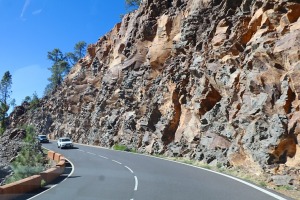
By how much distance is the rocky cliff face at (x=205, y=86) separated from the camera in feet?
56.3

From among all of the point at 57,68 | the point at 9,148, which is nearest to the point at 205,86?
the point at 9,148

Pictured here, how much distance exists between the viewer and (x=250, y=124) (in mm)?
18422

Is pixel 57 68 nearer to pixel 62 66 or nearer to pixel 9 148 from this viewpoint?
pixel 62 66

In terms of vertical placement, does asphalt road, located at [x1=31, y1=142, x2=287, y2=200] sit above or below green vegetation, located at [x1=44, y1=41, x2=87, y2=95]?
below

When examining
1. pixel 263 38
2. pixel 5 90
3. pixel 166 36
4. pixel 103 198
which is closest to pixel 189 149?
pixel 263 38

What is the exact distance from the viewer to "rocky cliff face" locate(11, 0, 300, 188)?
56.3 feet

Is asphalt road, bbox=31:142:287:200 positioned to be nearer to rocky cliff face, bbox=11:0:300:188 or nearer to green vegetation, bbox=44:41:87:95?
rocky cliff face, bbox=11:0:300:188

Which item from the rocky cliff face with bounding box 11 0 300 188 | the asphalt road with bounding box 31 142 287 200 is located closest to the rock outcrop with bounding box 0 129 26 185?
the rocky cliff face with bounding box 11 0 300 188

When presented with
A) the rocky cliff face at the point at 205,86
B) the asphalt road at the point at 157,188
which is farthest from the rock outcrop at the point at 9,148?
the asphalt road at the point at 157,188

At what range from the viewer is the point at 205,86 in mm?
27422

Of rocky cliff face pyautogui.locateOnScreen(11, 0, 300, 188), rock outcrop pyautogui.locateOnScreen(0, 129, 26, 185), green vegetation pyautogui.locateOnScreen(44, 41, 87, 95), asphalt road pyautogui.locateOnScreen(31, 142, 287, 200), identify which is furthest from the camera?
green vegetation pyautogui.locateOnScreen(44, 41, 87, 95)

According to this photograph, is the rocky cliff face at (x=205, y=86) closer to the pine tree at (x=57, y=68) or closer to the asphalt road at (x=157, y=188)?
the asphalt road at (x=157, y=188)

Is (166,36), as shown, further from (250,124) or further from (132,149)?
(250,124)

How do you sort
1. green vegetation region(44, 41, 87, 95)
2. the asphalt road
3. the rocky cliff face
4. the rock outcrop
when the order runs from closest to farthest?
1. the asphalt road
2. the rocky cliff face
3. the rock outcrop
4. green vegetation region(44, 41, 87, 95)
